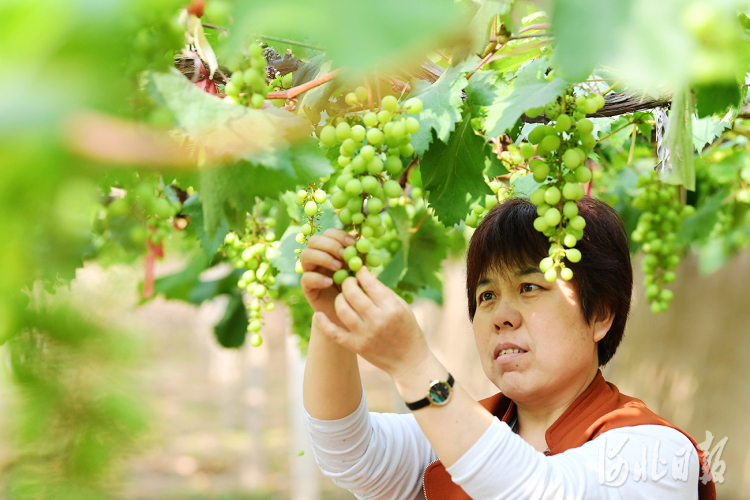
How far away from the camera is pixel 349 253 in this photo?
753 millimetres

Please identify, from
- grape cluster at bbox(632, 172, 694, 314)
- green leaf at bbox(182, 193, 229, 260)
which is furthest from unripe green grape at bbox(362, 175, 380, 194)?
grape cluster at bbox(632, 172, 694, 314)

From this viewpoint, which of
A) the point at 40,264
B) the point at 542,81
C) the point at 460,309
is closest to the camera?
the point at 40,264

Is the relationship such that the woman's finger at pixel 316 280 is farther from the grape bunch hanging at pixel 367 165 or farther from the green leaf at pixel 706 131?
the green leaf at pixel 706 131

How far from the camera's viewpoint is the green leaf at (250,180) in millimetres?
648

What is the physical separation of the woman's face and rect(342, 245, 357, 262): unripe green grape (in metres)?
0.52

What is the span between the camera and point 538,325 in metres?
1.14

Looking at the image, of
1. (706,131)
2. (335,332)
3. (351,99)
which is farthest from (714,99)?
(706,131)

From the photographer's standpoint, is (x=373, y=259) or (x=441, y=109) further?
(x=441, y=109)

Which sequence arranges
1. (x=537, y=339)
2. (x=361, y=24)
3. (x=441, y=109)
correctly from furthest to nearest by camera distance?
(x=537, y=339) → (x=441, y=109) → (x=361, y=24)

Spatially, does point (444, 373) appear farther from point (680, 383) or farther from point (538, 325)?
point (680, 383)

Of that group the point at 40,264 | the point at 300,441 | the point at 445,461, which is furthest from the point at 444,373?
the point at 300,441

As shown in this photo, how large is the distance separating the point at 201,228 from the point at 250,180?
2.28ft

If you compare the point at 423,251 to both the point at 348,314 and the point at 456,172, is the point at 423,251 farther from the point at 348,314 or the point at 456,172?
the point at 348,314

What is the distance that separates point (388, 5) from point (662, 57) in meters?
0.15
